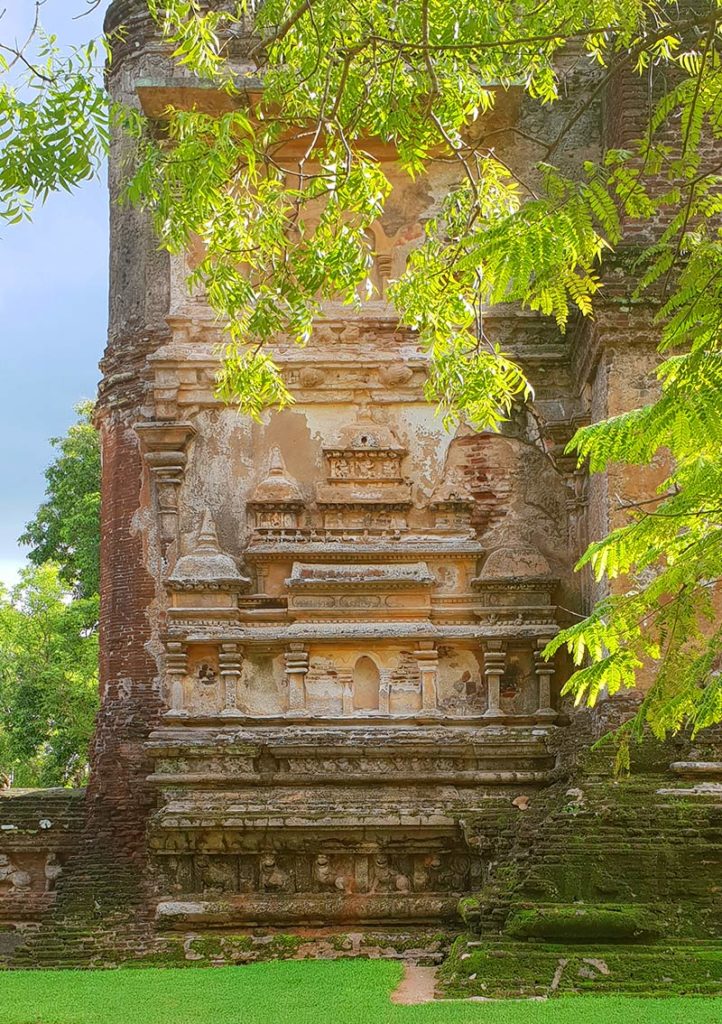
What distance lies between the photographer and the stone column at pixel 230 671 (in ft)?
42.5

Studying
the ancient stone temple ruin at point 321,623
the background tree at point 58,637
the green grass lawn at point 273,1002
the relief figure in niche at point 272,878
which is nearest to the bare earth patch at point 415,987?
the green grass lawn at point 273,1002

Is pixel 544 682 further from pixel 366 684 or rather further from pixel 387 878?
pixel 387 878

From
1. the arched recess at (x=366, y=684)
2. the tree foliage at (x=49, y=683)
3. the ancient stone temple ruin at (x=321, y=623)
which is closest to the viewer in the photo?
the ancient stone temple ruin at (x=321, y=623)

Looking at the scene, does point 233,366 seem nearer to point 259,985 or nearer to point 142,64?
point 259,985

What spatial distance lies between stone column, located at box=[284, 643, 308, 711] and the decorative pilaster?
5.32 feet

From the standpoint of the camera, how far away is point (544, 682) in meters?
13.0

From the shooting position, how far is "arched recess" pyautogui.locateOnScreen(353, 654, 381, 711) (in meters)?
13.1

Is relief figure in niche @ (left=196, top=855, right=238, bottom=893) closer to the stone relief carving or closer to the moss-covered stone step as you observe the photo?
the stone relief carving

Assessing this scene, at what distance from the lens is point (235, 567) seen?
522 inches

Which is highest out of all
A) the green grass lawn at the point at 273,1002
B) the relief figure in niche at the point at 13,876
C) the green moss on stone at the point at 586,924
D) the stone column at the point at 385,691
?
the stone column at the point at 385,691

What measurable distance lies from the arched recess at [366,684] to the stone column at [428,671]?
0.44 meters

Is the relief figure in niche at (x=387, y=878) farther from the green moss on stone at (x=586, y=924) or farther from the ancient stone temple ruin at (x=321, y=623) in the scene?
the green moss on stone at (x=586, y=924)

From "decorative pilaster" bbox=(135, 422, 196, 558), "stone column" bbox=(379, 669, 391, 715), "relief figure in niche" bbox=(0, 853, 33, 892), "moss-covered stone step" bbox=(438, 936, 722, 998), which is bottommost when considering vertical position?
"moss-covered stone step" bbox=(438, 936, 722, 998)

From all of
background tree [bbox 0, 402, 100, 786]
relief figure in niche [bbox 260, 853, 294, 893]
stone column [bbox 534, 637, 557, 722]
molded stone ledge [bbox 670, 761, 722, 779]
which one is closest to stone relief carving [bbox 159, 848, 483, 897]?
relief figure in niche [bbox 260, 853, 294, 893]
